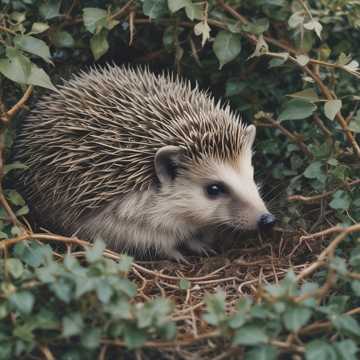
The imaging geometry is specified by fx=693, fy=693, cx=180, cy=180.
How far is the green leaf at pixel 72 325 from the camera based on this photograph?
2799 mm

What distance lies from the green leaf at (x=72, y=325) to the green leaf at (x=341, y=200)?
65.5 inches

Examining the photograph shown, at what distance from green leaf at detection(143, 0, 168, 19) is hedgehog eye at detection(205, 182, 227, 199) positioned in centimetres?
112

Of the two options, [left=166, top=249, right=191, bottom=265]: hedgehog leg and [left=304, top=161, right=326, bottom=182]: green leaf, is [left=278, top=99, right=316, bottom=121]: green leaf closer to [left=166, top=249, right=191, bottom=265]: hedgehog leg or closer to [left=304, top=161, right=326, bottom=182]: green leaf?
[left=304, top=161, right=326, bottom=182]: green leaf

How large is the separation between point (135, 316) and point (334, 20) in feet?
9.24

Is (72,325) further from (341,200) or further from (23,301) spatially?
(341,200)

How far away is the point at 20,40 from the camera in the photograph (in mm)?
3830

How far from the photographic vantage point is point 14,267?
307 centimetres

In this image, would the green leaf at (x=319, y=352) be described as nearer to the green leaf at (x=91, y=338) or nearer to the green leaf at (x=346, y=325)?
the green leaf at (x=346, y=325)

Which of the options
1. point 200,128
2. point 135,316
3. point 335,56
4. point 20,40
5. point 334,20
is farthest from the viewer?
point 335,56

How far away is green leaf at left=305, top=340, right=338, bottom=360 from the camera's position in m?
2.82

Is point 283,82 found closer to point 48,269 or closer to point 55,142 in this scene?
point 55,142

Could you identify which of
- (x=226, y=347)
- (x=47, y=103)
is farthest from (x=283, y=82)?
(x=226, y=347)

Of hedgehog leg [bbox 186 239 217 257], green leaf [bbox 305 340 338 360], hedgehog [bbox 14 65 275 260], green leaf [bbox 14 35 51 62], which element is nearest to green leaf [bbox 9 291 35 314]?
green leaf [bbox 305 340 338 360]

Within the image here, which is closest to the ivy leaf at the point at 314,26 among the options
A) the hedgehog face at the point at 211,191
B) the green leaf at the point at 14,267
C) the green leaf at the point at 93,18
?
the hedgehog face at the point at 211,191
